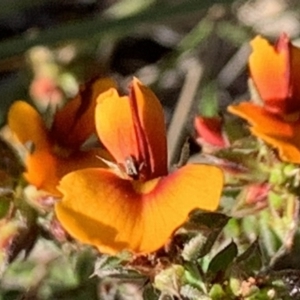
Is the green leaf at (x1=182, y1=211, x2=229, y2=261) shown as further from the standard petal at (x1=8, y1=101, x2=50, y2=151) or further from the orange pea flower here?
the standard petal at (x1=8, y1=101, x2=50, y2=151)

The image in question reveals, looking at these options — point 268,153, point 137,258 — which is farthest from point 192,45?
point 137,258

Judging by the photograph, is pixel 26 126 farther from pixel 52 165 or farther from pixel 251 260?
pixel 251 260

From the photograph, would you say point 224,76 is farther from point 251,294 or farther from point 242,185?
point 251,294

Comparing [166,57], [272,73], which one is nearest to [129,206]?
[272,73]

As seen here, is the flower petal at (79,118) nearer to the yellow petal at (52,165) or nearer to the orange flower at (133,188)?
the yellow petal at (52,165)

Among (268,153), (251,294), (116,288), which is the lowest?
(116,288)
